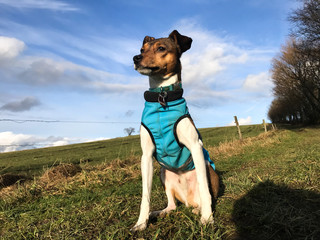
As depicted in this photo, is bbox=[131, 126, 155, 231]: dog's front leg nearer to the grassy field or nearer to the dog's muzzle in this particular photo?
the grassy field

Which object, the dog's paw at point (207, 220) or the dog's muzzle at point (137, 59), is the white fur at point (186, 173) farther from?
the dog's muzzle at point (137, 59)

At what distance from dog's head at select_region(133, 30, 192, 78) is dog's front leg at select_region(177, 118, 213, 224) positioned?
2.44 feet

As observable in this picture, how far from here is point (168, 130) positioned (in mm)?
2764

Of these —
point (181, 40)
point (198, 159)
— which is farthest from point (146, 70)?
point (198, 159)

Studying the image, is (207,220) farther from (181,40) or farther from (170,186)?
(181,40)

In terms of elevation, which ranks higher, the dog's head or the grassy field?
the dog's head

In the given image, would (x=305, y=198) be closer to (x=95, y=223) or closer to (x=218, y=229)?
(x=218, y=229)

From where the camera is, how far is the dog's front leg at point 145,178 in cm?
268

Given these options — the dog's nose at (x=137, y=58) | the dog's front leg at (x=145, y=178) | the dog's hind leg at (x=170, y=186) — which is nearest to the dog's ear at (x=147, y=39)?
the dog's nose at (x=137, y=58)

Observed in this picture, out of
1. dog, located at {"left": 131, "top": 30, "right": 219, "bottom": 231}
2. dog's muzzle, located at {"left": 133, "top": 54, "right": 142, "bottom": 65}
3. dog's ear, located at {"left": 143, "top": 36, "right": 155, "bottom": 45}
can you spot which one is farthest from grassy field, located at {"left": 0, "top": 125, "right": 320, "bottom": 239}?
dog's ear, located at {"left": 143, "top": 36, "right": 155, "bottom": 45}

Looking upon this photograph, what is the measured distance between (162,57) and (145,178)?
1.61 meters

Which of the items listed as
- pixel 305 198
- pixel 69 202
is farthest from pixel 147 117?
pixel 69 202

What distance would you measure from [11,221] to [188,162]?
10.1 feet

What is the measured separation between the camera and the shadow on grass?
231 centimetres
